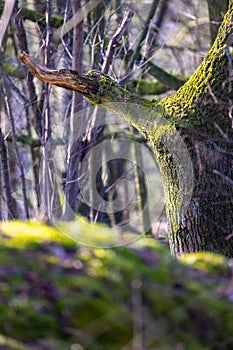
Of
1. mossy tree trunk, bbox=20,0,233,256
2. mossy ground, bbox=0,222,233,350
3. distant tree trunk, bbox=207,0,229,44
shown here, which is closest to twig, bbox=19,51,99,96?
mossy tree trunk, bbox=20,0,233,256

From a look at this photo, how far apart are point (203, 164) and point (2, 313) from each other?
3.22 meters

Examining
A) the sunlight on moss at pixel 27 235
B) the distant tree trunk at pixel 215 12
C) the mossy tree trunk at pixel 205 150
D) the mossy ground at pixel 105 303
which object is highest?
the distant tree trunk at pixel 215 12

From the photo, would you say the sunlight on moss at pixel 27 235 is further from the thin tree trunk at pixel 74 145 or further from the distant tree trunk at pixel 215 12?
the distant tree trunk at pixel 215 12

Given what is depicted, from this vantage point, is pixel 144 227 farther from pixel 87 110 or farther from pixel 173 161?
pixel 173 161

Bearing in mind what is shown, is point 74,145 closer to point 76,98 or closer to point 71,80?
point 76,98

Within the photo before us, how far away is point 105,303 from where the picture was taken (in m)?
2.03

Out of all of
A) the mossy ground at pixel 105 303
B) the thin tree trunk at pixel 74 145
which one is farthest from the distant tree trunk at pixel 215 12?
the mossy ground at pixel 105 303

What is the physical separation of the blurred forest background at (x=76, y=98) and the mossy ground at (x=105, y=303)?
5.11 meters

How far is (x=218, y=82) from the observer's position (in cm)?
503

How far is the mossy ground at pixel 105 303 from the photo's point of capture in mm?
1994

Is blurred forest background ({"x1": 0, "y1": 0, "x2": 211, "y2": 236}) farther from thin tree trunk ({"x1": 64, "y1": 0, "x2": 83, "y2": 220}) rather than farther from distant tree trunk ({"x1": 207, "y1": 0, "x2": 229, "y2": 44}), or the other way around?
distant tree trunk ({"x1": 207, "y1": 0, "x2": 229, "y2": 44})

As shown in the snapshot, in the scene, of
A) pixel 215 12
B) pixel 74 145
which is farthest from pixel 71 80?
pixel 215 12

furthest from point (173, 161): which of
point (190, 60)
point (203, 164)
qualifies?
point (190, 60)

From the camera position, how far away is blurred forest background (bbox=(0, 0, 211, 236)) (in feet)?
27.9
